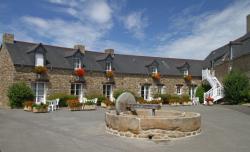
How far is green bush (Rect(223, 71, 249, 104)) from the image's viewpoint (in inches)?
920

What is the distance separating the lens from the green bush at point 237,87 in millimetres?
23359

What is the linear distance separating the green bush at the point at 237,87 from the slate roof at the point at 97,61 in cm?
712

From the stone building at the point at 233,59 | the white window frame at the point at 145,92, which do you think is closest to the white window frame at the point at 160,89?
the white window frame at the point at 145,92

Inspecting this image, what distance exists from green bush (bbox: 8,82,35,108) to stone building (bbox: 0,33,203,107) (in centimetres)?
63

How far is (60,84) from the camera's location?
2327cm

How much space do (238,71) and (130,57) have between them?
431 inches

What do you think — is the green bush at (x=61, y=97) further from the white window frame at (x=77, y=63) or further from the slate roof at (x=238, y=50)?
the slate roof at (x=238, y=50)

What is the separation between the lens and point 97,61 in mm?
26750

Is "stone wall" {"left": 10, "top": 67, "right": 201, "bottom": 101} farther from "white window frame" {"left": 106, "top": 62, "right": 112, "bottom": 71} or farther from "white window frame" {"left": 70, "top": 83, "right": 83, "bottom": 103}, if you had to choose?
"white window frame" {"left": 106, "top": 62, "right": 112, "bottom": 71}

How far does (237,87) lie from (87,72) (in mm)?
12395

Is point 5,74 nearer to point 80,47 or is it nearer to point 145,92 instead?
point 80,47

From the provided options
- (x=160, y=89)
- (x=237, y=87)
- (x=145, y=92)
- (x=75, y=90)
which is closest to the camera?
(x=237, y=87)

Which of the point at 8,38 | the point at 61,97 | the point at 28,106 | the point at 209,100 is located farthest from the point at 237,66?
the point at 8,38

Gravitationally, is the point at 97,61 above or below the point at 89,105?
above
